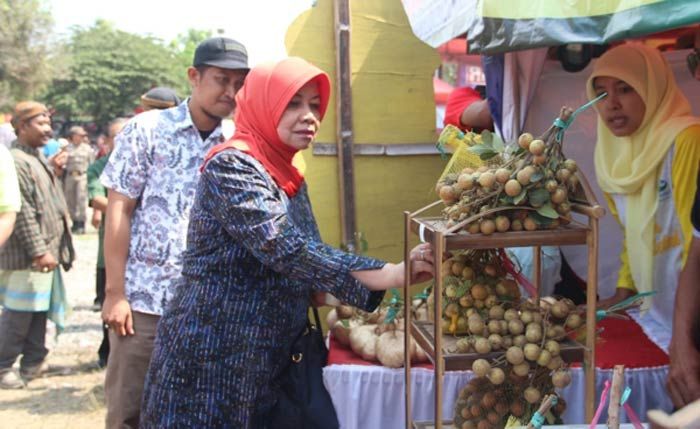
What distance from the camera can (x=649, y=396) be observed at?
109 inches

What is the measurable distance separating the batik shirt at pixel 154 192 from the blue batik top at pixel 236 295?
29.8 inches

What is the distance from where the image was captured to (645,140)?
297cm

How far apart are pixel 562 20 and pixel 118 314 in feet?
6.76

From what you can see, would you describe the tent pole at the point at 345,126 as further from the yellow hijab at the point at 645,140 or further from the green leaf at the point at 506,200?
the green leaf at the point at 506,200

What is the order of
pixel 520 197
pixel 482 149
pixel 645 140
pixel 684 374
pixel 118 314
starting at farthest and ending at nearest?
pixel 645 140, pixel 118 314, pixel 684 374, pixel 482 149, pixel 520 197

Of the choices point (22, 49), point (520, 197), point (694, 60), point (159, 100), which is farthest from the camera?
point (22, 49)

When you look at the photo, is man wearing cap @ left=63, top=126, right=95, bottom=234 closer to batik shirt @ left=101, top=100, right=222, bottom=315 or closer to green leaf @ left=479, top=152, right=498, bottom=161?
batik shirt @ left=101, top=100, right=222, bottom=315

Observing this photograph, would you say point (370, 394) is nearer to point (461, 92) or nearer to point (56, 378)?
point (461, 92)

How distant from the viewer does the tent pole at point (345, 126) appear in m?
3.99

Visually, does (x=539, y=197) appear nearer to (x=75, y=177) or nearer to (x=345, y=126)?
(x=345, y=126)

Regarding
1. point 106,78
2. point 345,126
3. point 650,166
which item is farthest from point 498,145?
point 106,78

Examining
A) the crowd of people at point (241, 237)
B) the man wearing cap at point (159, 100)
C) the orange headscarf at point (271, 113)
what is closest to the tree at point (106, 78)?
the man wearing cap at point (159, 100)

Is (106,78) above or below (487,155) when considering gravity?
above

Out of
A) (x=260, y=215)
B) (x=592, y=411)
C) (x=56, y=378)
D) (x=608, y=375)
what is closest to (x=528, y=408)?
(x=592, y=411)
